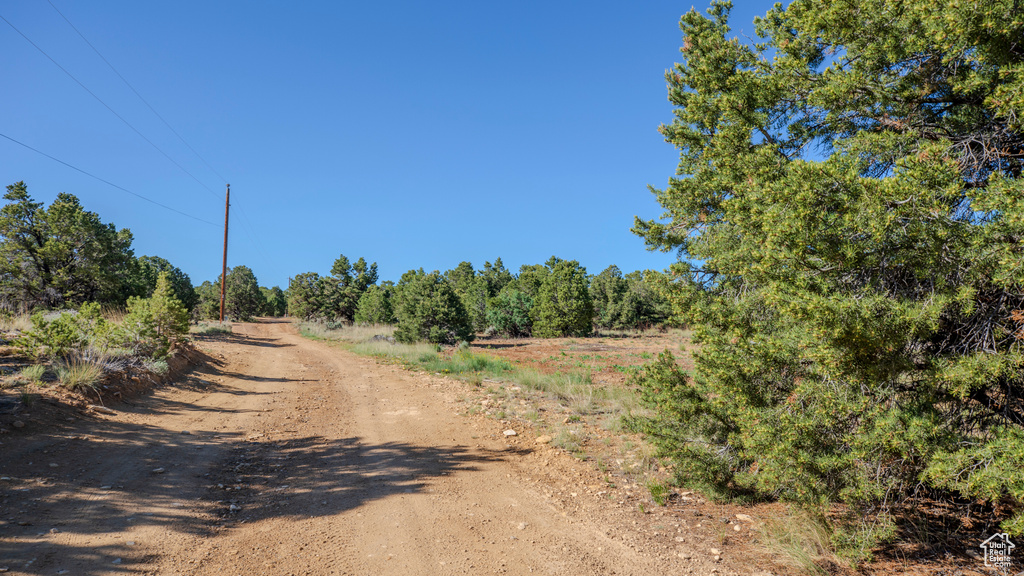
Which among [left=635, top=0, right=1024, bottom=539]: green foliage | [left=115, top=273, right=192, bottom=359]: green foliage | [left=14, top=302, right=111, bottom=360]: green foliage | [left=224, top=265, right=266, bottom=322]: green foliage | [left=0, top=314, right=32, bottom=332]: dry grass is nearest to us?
[left=635, top=0, right=1024, bottom=539]: green foliage

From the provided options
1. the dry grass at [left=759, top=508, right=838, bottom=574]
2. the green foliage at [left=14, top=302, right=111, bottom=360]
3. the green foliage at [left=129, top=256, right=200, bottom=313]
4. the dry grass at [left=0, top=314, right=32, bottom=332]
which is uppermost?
the green foliage at [left=129, top=256, right=200, bottom=313]

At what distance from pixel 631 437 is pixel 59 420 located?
8169 mm

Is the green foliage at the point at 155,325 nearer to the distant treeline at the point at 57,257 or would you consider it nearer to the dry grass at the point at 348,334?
the distant treeline at the point at 57,257

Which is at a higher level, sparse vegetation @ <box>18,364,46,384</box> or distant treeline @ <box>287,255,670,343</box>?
distant treeline @ <box>287,255,670,343</box>

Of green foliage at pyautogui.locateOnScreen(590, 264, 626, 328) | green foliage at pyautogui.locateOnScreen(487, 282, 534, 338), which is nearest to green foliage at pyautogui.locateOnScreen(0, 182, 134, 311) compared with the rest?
green foliage at pyautogui.locateOnScreen(487, 282, 534, 338)

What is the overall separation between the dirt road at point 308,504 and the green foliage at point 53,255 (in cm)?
2253

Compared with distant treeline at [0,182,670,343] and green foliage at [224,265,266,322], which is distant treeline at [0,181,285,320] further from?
green foliage at [224,265,266,322]

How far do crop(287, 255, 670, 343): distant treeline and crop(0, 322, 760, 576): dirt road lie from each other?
1497 cm

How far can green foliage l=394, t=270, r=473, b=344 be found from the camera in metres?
25.2

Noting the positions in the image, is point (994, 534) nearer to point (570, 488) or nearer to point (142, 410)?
point (570, 488)

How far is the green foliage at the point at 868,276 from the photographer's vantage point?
120 inches

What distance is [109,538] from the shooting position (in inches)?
138

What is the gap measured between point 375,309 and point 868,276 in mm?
38067

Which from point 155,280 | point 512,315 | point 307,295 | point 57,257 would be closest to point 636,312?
point 512,315
